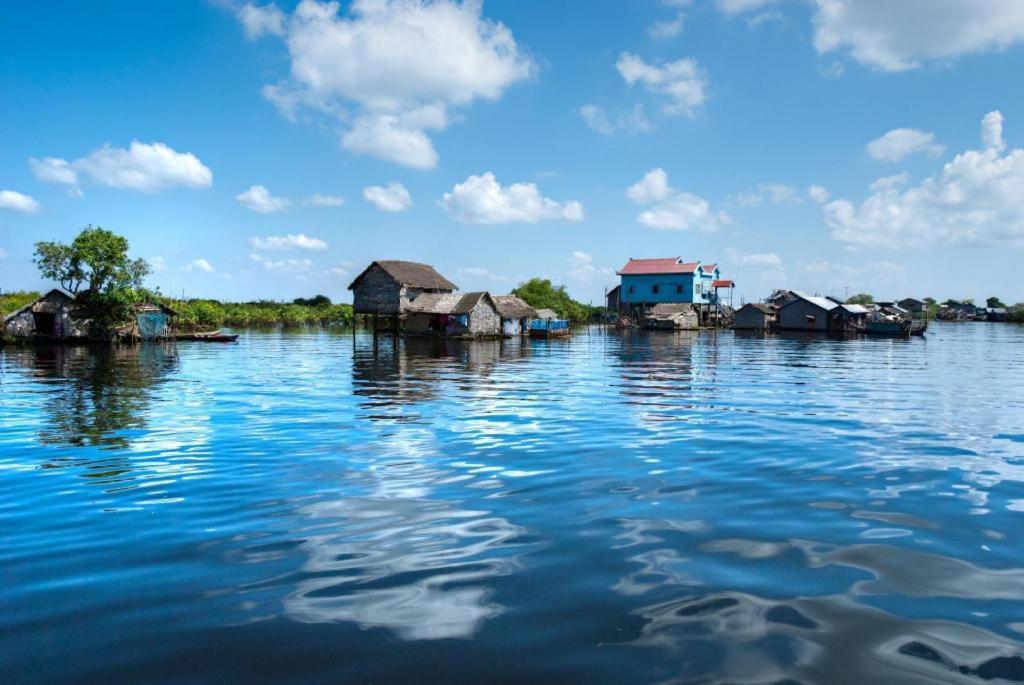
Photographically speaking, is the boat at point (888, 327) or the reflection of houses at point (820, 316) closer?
the boat at point (888, 327)

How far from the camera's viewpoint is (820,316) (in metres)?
68.8

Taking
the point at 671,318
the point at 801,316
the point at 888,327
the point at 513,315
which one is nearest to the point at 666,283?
the point at 671,318

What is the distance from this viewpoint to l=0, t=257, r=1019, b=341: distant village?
41.5 m

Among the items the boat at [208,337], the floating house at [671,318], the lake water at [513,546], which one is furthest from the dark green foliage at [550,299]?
the lake water at [513,546]

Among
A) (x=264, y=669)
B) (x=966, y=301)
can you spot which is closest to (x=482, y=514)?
(x=264, y=669)

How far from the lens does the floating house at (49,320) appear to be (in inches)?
1575

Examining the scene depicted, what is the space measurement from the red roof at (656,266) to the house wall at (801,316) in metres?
11.5

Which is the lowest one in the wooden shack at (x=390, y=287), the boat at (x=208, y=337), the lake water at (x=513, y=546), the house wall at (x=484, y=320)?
the lake water at (x=513, y=546)

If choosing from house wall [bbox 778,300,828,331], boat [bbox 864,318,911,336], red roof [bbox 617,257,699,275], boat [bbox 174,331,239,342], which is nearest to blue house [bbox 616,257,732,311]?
red roof [bbox 617,257,699,275]

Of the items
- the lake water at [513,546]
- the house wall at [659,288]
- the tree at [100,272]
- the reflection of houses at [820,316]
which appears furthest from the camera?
the house wall at [659,288]

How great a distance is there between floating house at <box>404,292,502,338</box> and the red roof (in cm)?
2852

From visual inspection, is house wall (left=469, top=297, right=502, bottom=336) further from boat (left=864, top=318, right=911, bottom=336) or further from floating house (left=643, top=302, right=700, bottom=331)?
boat (left=864, top=318, right=911, bottom=336)

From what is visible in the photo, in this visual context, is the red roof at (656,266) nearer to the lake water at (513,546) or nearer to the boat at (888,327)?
the boat at (888,327)

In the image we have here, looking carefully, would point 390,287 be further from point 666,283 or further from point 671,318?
point 666,283
